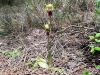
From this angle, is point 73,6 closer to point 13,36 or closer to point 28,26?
point 28,26

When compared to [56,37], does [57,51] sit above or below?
below

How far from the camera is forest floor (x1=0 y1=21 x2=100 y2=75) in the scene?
1919mm

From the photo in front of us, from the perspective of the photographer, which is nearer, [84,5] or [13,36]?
[13,36]

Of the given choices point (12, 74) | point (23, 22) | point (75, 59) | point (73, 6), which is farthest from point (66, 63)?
point (73, 6)

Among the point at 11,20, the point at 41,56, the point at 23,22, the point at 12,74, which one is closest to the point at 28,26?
the point at 23,22

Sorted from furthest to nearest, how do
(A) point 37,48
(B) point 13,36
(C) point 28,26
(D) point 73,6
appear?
(D) point 73,6
(C) point 28,26
(B) point 13,36
(A) point 37,48

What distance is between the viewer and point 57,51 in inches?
83.7

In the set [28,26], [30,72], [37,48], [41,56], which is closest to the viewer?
[30,72]

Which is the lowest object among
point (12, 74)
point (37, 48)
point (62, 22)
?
point (12, 74)

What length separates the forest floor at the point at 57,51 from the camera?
6.30 feet

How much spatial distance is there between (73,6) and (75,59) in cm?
127

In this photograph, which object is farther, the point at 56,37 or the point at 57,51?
the point at 56,37

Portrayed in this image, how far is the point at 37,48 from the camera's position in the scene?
2213 mm

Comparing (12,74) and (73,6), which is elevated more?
(73,6)
